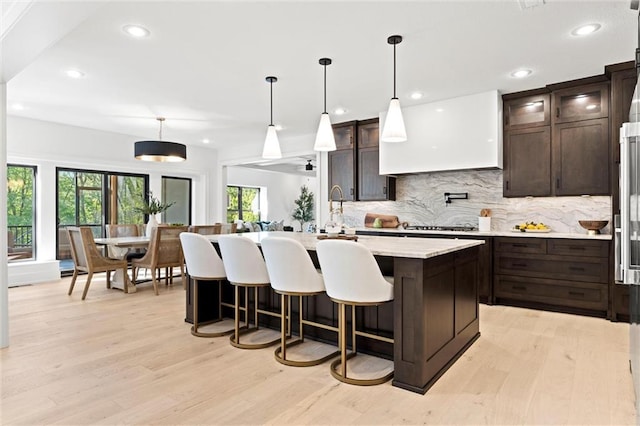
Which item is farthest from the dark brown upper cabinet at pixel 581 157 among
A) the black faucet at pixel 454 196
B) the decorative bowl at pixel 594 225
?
the black faucet at pixel 454 196

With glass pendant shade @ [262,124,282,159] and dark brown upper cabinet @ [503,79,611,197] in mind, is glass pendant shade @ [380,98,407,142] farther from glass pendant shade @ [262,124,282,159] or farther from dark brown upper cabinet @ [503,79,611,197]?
dark brown upper cabinet @ [503,79,611,197]

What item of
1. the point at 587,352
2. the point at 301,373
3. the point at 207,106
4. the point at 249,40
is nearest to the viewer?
the point at 301,373

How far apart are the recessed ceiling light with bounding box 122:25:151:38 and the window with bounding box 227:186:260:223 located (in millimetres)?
8835

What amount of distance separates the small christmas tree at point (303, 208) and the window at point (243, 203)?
1458 millimetres

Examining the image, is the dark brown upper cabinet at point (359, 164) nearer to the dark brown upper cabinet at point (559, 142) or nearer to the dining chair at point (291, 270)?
the dark brown upper cabinet at point (559, 142)

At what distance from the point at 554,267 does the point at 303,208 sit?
32.8 feet

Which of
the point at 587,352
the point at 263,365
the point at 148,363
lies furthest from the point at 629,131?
the point at 148,363

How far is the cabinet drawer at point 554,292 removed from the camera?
387 centimetres

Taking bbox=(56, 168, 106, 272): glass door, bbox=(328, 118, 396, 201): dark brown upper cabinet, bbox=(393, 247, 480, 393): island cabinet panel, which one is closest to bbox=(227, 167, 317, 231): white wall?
bbox=(56, 168, 106, 272): glass door

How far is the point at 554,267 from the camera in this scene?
4.08 m

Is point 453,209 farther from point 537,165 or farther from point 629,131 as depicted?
point 629,131

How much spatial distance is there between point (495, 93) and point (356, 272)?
11.0ft

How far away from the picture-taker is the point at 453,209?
5285 millimetres

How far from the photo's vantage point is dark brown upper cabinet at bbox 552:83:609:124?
4.02 metres
